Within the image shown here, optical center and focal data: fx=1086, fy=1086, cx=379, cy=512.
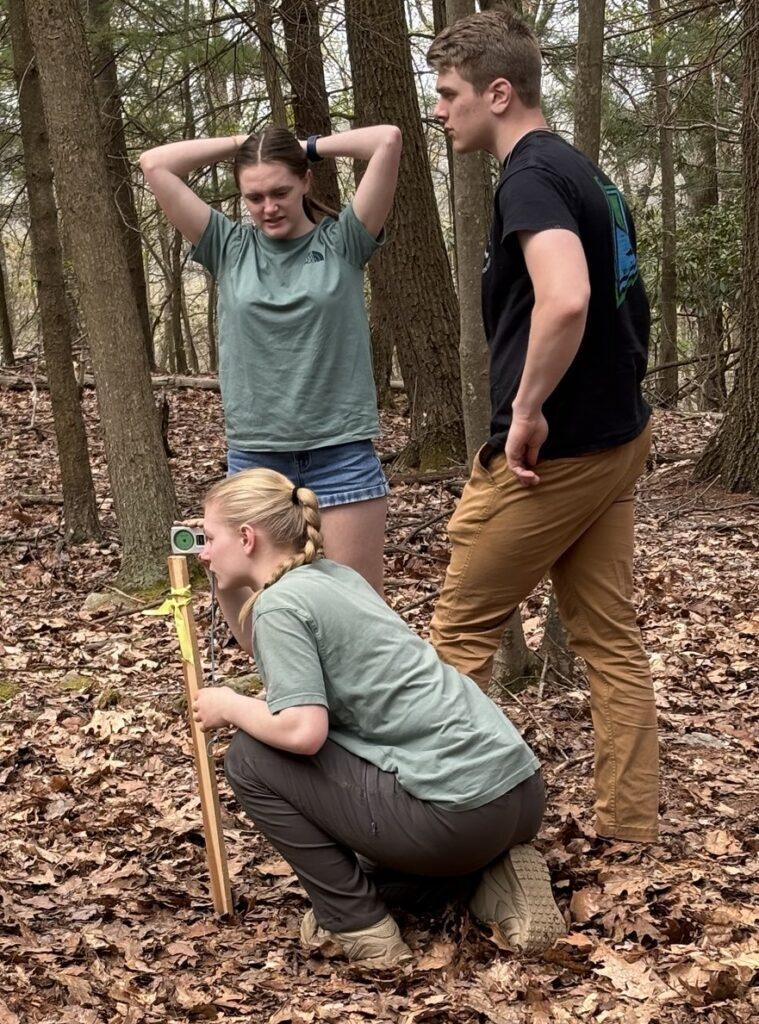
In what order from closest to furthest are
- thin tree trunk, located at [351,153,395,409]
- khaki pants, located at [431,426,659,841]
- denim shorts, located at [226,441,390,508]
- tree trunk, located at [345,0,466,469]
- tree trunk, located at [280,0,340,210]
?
1. khaki pants, located at [431,426,659,841]
2. denim shorts, located at [226,441,390,508]
3. tree trunk, located at [280,0,340,210]
4. tree trunk, located at [345,0,466,469]
5. thin tree trunk, located at [351,153,395,409]

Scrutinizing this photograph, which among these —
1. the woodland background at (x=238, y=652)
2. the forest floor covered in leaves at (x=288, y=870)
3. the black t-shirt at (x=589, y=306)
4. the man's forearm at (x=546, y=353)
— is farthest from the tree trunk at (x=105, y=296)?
the man's forearm at (x=546, y=353)

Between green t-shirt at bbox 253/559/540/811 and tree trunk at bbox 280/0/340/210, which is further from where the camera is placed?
tree trunk at bbox 280/0/340/210

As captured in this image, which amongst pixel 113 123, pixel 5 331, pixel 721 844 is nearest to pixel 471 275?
pixel 721 844

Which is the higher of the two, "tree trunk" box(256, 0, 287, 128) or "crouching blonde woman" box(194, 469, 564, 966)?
"tree trunk" box(256, 0, 287, 128)

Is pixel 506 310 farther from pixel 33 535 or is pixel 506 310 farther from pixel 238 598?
pixel 33 535

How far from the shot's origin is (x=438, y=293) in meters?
9.14

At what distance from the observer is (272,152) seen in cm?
335

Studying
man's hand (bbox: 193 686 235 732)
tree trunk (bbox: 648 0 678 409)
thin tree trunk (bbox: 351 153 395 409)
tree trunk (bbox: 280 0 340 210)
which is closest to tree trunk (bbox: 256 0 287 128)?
tree trunk (bbox: 280 0 340 210)

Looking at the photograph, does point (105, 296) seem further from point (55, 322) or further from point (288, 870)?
point (288, 870)

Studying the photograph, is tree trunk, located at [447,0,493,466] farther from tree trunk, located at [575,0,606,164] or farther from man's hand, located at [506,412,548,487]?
man's hand, located at [506,412,548,487]

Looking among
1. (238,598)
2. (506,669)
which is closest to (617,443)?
(238,598)

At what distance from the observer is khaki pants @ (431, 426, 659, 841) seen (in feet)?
9.90

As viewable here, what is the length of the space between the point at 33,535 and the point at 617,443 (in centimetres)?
622

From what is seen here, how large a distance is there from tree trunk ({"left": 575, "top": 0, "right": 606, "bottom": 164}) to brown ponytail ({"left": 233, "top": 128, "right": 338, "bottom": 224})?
1.27 metres
